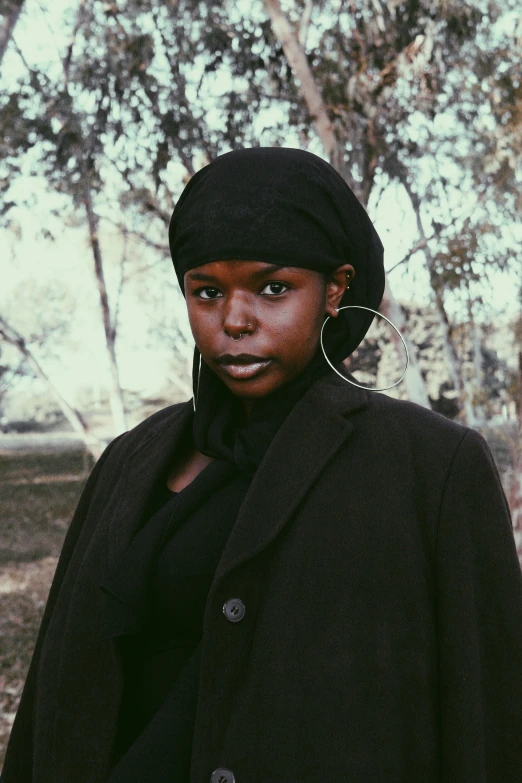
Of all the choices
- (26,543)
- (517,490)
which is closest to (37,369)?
(26,543)

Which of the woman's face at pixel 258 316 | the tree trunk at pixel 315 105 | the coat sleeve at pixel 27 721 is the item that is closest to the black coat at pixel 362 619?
the woman's face at pixel 258 316

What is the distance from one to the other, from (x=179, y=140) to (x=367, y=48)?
2.50 meters

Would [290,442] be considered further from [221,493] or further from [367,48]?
[367,48]

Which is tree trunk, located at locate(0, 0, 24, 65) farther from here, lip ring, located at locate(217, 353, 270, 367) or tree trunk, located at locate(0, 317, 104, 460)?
lip ring, located at locate(217, 353, 270, 367)

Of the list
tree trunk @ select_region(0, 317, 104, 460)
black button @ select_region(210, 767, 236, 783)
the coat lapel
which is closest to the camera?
black button @ select_region(210, 767, 236, 783)

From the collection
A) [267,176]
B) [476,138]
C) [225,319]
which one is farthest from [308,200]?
[476,138]

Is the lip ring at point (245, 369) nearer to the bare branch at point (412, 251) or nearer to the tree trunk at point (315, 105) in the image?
the tree trunk at point (315, 105)

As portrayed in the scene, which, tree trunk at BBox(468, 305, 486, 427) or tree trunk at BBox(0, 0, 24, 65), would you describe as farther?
tree trunk at BBox(0, 0, 24, 65)

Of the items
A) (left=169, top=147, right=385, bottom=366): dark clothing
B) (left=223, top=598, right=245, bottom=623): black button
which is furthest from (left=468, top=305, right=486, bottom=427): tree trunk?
(left=223, top=598, right=245, bottom=623): black button

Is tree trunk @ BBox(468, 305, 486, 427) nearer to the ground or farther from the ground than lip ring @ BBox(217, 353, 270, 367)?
farther from the ground

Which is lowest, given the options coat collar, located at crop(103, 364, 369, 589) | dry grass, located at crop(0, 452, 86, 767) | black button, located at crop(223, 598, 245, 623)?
dry grass, located at crop(0, 452, 86, 767)

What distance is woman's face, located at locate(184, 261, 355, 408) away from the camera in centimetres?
141

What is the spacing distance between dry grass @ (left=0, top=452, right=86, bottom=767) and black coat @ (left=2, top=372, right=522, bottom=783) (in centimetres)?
511

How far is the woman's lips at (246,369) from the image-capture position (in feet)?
4.78
